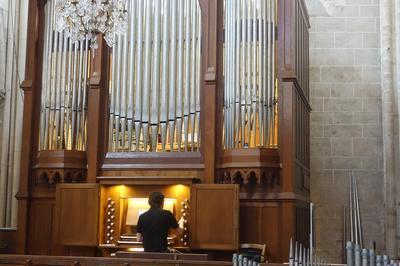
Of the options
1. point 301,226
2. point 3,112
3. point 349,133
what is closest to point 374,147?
point 349,133

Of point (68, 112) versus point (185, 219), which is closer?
point (185, 219)

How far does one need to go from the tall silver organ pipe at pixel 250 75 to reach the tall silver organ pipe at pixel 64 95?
2.31 m

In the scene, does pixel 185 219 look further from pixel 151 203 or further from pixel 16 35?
pixel 16 35

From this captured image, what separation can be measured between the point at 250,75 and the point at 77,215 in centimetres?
332

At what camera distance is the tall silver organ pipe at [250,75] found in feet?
34.0

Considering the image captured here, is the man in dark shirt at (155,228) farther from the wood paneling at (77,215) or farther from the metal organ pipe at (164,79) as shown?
the metal organ pipe at (164,79)

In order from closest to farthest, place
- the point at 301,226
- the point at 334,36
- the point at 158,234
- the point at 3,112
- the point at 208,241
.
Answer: the point at 158,234
the point at 208,241
the point at 301,226
the point at 3,112
the point at 334,36

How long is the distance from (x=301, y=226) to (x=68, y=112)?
13.3 feet

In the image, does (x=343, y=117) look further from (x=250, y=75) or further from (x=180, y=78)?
(x=180, y=78)

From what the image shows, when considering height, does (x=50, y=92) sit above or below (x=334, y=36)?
below

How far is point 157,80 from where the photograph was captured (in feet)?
35.6

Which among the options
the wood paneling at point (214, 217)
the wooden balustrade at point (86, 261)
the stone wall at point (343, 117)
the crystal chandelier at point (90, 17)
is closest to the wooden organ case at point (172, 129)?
the wood paneling at point (214, 217)

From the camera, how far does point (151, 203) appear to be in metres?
9.23

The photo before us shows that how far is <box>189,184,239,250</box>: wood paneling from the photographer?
1004 cm
